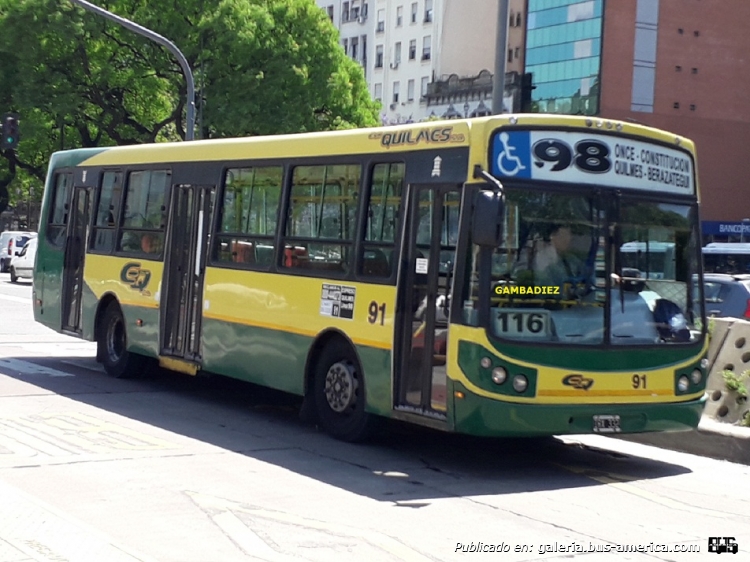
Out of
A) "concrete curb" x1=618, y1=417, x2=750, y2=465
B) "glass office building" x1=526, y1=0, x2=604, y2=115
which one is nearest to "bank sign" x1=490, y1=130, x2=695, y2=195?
"concrete curb" x1=618, y1=417, x2=750, y2=465

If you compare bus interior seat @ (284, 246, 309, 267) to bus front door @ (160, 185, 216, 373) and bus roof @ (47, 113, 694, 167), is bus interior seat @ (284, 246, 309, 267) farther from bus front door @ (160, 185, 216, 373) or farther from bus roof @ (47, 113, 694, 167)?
bus front door @ (160, 185, 216, 373)

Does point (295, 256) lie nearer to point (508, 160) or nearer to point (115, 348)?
point (508, 160)

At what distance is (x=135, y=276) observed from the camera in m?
14.9

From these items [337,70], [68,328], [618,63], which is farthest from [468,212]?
[618,63]

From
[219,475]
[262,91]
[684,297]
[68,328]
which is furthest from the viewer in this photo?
[262,91]

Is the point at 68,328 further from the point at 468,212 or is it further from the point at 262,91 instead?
the point at 262,91

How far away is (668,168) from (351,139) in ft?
9.29

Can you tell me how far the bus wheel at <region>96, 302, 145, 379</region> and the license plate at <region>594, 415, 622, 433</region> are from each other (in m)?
7.10

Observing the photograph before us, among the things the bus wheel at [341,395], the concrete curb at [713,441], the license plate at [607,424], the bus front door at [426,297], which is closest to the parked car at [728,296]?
the concrete curb at [713,441]

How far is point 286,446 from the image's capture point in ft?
35.8

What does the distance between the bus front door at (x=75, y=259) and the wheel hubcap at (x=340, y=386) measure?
621 centimetres

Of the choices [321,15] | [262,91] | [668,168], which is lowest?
[668,168]

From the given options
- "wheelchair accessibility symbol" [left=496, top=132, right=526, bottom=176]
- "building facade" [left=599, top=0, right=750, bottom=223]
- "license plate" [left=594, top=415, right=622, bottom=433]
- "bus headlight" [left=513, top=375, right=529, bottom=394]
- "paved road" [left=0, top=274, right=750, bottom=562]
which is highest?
"building facade" [left=599, top=0, right=750, bottom=223]

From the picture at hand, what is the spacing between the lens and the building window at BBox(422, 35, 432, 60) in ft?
272
